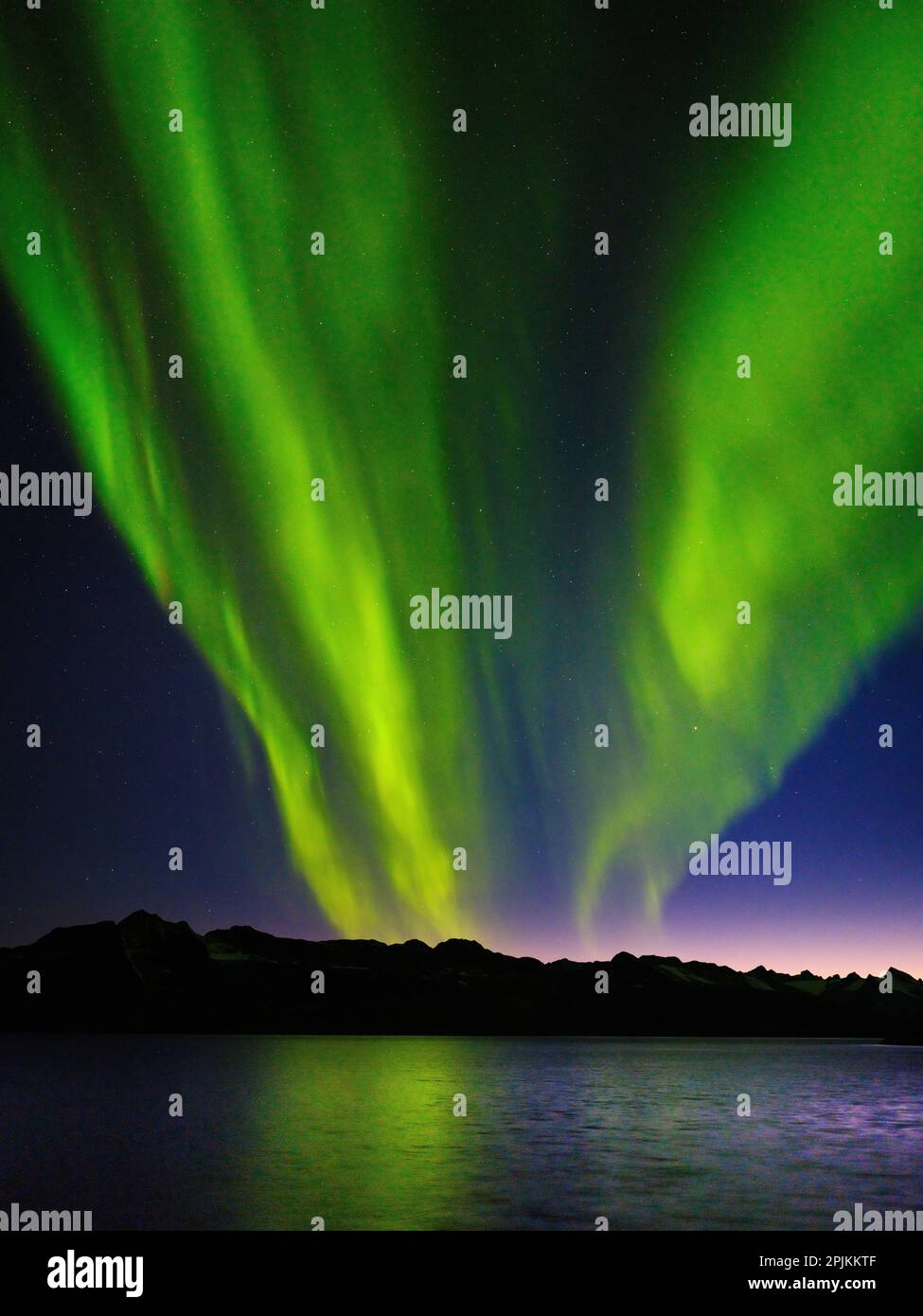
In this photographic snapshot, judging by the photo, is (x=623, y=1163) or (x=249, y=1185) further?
(x=623, y=1163)

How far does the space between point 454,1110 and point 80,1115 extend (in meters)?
31.3

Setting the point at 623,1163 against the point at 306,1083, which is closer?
the point at 623,1163

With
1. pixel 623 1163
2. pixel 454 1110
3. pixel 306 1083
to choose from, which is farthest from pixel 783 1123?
pixel 306 1083

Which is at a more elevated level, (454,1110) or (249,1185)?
(249,1185)
